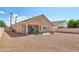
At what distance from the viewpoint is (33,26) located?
6270 millimetres

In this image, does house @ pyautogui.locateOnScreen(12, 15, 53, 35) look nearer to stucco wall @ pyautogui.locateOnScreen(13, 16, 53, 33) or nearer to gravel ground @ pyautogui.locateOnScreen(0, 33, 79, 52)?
stucco wall @ pyautogui.locateOnScreen(13, 16, 53, 33)

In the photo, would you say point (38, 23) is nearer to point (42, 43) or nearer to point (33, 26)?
point (33, 26)

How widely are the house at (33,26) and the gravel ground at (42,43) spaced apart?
4.7 inches

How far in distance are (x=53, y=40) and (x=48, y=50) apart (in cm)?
21

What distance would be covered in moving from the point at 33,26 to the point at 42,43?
36 centimetres

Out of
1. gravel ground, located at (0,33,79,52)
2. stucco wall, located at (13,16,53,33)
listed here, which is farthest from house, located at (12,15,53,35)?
gravel ground, located at (0,33,79,52)

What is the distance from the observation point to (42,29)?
248 inches

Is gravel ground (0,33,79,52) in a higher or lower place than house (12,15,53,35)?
lower

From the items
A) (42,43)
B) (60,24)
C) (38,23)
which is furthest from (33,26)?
(60,24)

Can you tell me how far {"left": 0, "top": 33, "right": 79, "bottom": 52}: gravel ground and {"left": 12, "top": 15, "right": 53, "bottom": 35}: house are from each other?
0.12 metres

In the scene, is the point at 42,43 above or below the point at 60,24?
below

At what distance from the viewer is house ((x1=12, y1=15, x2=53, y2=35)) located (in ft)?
20.6

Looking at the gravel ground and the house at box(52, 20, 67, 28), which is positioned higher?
the house at box(52, 20, 67, 28)
